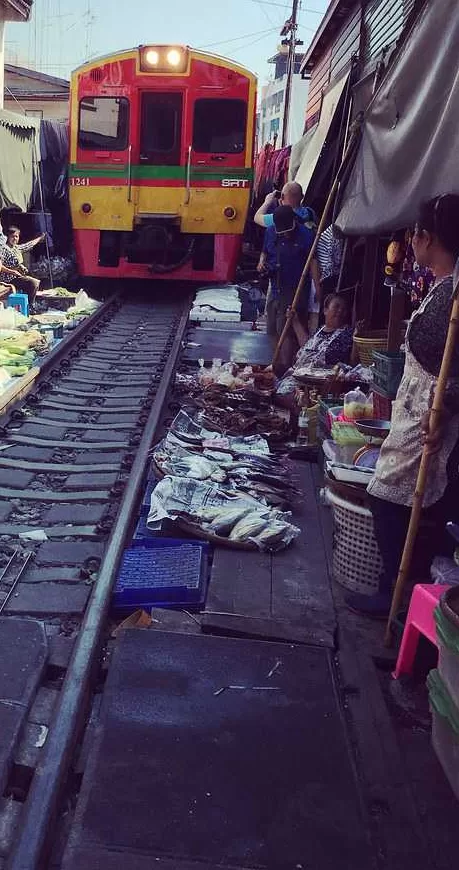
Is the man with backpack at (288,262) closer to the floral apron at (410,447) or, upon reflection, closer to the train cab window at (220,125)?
the train cab window at (220,125)

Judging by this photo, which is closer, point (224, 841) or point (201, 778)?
point (224, 841)

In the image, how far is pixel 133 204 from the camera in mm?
12695

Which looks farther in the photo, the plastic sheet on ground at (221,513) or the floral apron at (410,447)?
the plastic sheet on ground at (221,513)

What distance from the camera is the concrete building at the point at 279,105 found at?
156 ft

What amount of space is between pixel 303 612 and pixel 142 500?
1578 mm

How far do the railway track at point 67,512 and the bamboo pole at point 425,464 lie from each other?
1258 mm

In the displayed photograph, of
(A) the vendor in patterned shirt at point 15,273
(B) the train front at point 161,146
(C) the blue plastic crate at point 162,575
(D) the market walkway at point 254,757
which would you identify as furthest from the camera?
(B) the train front at point 161,146

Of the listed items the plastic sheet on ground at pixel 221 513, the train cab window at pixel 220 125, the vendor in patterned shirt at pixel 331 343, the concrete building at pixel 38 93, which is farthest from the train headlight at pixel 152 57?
the concrete building at pixel 38 93

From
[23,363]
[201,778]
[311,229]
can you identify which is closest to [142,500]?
[201,778]

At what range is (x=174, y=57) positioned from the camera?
40.5ft

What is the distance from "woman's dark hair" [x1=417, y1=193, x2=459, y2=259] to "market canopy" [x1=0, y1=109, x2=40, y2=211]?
1074 centimetres

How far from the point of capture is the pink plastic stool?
302 centimetres

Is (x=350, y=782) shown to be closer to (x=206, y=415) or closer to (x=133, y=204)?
(x=206, y=415)

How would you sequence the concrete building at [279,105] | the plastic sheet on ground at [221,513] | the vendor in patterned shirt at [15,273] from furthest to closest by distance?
the concrete building at [279,105], the vendor in patterned shirt at [15,273], the plastic sheet on ground at [221,513]
